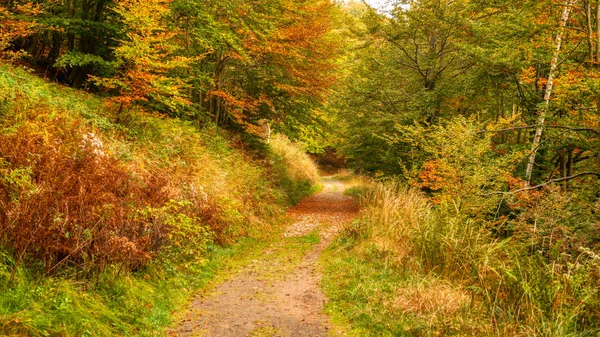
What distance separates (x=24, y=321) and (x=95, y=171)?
2.93m

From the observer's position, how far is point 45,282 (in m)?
4.41

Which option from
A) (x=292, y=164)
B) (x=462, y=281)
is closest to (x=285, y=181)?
(x=292, y=164)

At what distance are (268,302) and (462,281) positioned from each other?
2.96m

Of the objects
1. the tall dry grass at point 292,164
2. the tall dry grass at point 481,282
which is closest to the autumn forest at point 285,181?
the tall dry grass at point 481,282

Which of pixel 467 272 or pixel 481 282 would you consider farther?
pixel 467 272

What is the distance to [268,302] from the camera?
20.3ft

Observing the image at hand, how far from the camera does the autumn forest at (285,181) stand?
4762 millimetres

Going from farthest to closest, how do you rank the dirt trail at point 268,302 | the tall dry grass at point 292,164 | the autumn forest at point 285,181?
the tall dry grass at point 292,164 → the dirt trail at point 268,302 → the autumn forest at point 285,181

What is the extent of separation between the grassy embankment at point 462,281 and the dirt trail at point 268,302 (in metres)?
0.37

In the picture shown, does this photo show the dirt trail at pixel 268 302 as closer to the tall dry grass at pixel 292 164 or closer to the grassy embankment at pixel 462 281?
the grassy embankment at pixel 462 281

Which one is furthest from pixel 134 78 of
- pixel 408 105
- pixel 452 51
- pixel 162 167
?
pixel 452 51

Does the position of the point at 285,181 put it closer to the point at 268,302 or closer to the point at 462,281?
the point at 268,302

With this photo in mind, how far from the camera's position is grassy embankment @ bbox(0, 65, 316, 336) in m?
4.35

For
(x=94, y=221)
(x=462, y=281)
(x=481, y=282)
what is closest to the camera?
(x=481, y=282)
